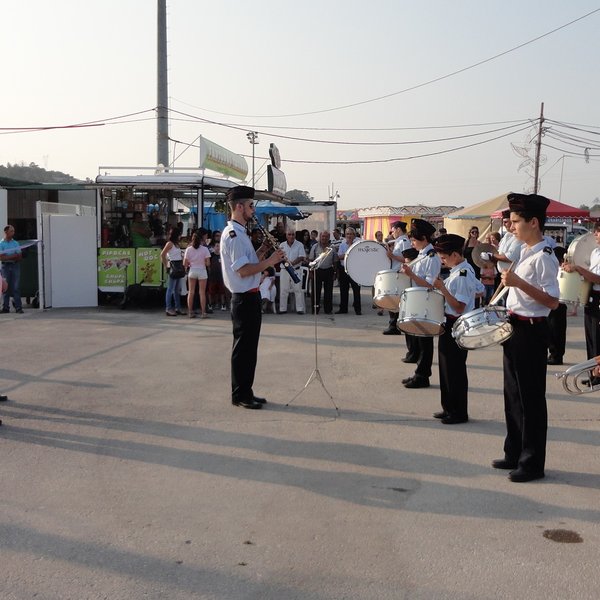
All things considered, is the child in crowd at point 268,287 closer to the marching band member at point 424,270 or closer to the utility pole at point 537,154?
the marching band member at point 424,270

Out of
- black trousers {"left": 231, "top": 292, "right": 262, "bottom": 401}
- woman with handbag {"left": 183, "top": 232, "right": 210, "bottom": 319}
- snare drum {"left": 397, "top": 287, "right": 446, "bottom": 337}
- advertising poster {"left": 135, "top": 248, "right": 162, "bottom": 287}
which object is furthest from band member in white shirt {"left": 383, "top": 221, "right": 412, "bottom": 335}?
advertising poster {"left": 135, "top": 248, "right": 162, "bottom": 287}

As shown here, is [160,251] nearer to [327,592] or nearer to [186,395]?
[186,395]

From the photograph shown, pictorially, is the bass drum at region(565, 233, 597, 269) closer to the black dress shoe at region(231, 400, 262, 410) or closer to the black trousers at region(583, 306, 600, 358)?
the black trousers at region(583, 306, 600, 358)

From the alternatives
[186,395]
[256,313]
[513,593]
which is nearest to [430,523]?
[513,593]

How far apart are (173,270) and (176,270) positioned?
0.06 m

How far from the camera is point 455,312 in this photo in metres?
6.65

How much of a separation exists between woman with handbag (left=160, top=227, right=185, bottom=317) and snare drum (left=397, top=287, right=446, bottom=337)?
843 centimetres

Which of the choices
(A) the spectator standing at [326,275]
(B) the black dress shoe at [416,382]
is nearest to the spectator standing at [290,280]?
(A) the spectator standing at [326,275]

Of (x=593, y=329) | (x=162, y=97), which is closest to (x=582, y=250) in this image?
(x=593, y=329)

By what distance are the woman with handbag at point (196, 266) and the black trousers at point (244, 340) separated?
7098mm

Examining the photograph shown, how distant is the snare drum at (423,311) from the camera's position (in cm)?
676

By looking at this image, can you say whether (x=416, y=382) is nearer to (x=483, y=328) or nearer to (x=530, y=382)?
(x=483, y=328)

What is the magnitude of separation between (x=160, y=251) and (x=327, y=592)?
12798 millimetres

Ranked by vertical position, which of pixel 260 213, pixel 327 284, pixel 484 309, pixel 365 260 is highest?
pixel 260 213
